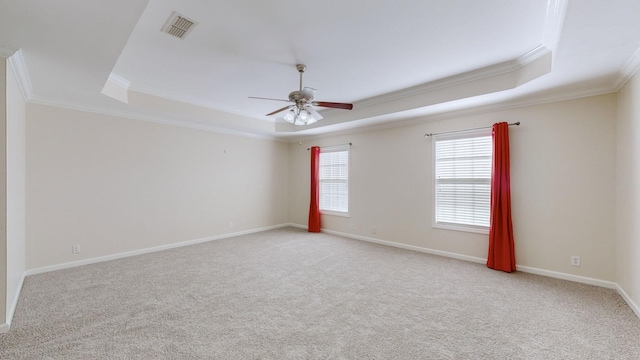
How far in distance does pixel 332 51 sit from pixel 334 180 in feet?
12.1

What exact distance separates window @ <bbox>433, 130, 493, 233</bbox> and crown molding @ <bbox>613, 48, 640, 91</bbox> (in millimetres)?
1381

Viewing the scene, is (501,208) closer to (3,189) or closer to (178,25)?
(178,25)

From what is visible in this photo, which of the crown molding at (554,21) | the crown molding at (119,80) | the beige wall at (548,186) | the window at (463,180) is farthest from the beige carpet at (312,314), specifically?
the crown molding at (119,80)

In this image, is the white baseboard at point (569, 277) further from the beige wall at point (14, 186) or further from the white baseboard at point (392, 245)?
the beige wall at point (14, 186)

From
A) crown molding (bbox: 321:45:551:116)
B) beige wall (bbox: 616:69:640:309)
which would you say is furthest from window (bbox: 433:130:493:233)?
beige wall (bbox: 616:69:640:309)

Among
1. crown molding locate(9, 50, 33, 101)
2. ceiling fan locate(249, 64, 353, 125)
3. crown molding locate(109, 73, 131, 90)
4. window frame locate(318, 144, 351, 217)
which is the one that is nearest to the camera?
crown molding locate(9, 50, 33, 101)

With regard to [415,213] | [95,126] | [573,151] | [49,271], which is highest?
[95,126]

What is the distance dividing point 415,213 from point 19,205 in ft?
18.1

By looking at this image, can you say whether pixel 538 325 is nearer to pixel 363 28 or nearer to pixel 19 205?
pixel 363 28

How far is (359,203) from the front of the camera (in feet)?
18.8

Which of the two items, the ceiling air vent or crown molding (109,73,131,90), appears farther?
crown molding (109,73,131,90)

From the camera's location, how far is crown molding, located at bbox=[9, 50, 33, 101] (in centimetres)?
243

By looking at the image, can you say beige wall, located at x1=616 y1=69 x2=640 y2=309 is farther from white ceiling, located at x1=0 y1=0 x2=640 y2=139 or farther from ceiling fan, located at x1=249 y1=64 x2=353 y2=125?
ceiling fan, located at x1=249 y1=64 x2=353 y2=125

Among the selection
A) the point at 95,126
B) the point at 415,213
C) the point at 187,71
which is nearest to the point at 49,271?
the point at 95,126
